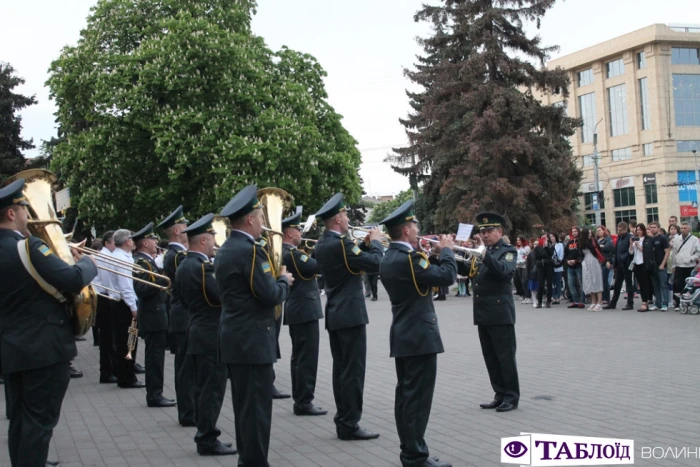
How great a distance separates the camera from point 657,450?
6391 millimetres

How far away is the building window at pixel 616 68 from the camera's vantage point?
73312mm

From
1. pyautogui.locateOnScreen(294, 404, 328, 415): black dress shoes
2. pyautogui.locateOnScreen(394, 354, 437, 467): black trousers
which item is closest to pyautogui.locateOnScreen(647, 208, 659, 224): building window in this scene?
pyautogui.locateOnScreen(294, 404, 328, 415): black dress shoes

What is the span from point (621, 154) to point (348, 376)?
72135 mm

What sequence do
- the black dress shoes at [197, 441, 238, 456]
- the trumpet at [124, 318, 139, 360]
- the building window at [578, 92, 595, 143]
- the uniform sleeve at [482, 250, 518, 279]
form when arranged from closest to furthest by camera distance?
the black dress shoes at [197, 441, 238, 456]
the uniform sleeve at [482, 250, 518, 279]
the trumpet at [124, 318, 139, 360]
the building window at [578, 92, 595, 143]

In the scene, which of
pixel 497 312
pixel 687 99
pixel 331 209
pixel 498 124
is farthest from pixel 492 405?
pixel 687 99

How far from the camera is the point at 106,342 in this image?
1185 centimetres

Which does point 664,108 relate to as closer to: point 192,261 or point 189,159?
point 189,159

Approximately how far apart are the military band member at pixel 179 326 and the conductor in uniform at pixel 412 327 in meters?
2.42

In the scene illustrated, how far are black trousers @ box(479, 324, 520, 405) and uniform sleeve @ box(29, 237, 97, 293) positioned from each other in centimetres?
468

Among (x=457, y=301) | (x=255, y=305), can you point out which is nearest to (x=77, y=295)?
(x=255, y=305)

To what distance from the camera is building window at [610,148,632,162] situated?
7375 cm

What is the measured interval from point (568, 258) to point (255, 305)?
15.4m

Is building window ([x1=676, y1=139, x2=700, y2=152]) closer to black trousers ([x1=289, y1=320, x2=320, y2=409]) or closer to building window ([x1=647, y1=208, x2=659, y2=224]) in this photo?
building window ([x1=647, y1=208, x2=659, y2=224])

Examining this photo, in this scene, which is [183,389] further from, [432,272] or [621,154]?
[621,154]
